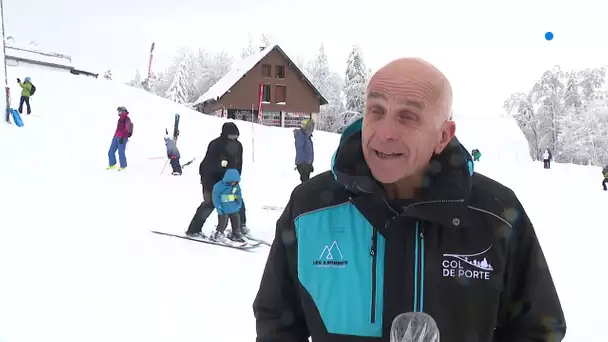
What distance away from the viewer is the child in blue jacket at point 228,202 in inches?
262

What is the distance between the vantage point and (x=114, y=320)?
13.0 feet

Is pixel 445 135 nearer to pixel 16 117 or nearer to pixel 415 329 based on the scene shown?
pixel 415 329

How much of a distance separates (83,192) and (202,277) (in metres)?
5.35

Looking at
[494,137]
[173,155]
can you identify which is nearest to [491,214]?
[173,155]

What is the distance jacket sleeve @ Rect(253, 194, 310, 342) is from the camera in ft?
5.45

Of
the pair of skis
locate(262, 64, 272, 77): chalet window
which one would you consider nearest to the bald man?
the pair of skis

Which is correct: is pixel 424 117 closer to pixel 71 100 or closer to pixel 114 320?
pixel 114 320

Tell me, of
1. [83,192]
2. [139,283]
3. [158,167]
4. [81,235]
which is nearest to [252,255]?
[139,283]

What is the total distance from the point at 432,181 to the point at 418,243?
222 millimetres

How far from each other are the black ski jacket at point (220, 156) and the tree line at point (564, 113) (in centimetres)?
5593

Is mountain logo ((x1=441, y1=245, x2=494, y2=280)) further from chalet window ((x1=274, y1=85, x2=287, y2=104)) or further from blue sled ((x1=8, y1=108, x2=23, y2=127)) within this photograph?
chalet window ((x1=274, y1=85, x2=287, y2=104))

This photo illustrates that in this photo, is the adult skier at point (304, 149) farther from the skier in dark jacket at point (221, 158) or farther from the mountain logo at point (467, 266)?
the mountain logo at point (467, 266)

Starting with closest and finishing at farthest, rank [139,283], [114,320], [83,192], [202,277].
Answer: [114,320]
[139,283]
[202,277]
[83,192]

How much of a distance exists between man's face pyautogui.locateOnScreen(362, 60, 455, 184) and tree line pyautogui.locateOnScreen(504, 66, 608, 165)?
59612mm
